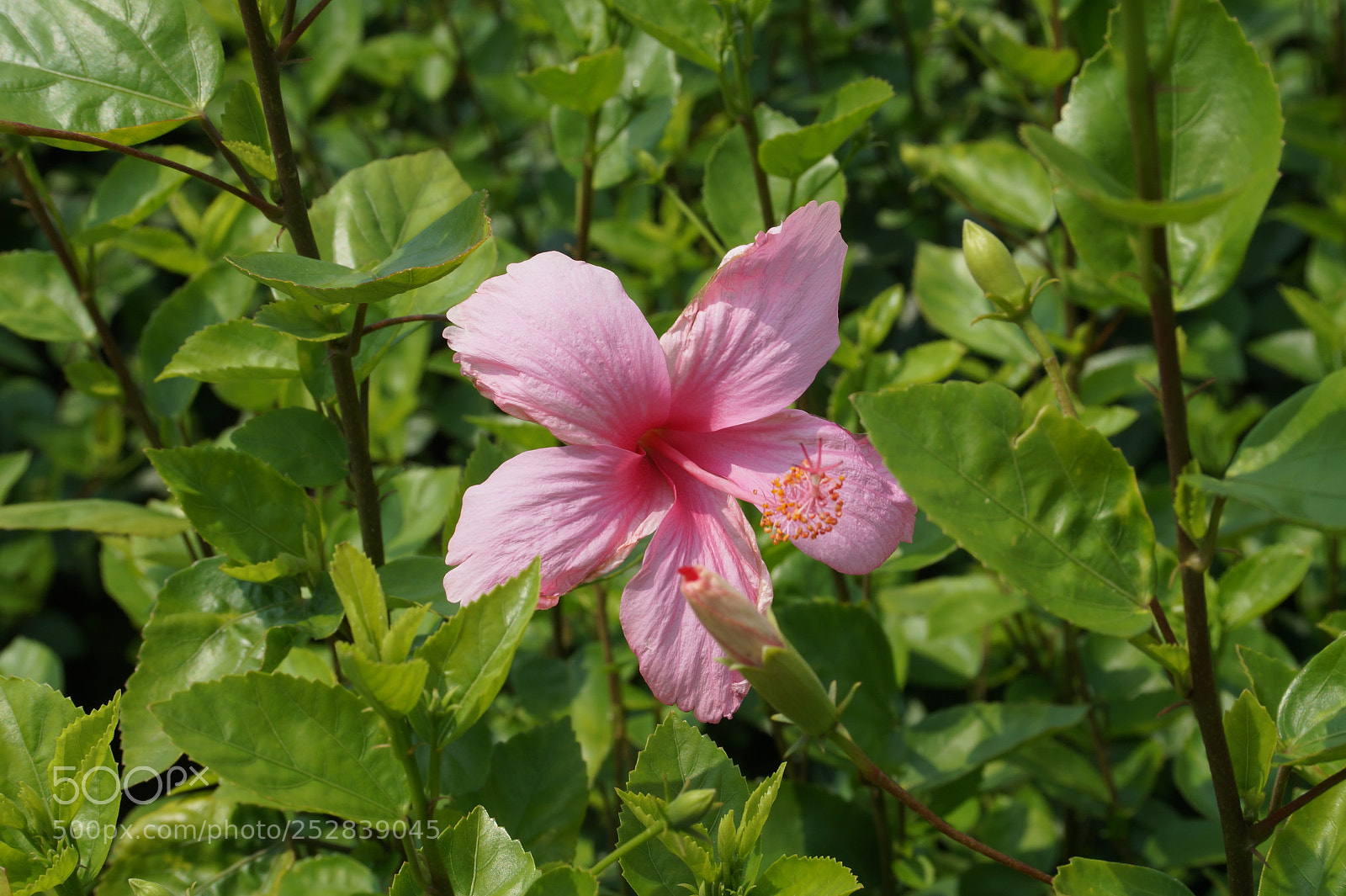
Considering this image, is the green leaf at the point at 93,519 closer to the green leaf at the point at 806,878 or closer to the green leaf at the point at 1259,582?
the green leaf at the point at 806,878

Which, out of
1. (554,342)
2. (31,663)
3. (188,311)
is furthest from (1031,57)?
(31,663)

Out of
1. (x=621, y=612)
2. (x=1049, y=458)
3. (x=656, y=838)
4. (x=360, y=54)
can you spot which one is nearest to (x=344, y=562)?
(x=621, y=612)

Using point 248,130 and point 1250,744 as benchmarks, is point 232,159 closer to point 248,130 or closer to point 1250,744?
point 248,130

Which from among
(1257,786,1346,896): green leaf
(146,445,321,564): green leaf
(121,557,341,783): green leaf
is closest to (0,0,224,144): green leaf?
(146,445,321,564): green leaf

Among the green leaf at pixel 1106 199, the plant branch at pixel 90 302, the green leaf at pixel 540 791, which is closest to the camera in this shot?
the green leaf at pixel 1106 199

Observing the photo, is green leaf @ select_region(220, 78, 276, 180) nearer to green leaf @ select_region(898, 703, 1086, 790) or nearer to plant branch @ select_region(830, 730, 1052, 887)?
plant branch @ select_region(830, 730, 1052, 887)

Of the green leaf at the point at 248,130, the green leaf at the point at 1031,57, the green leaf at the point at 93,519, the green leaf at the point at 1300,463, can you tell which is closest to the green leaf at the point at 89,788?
the green leaf at the point at 93,519

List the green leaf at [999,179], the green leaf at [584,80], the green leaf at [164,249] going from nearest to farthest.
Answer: the green leaf at [584,80] < the green leaf at [164,249] < the green leaf at [999,179]
